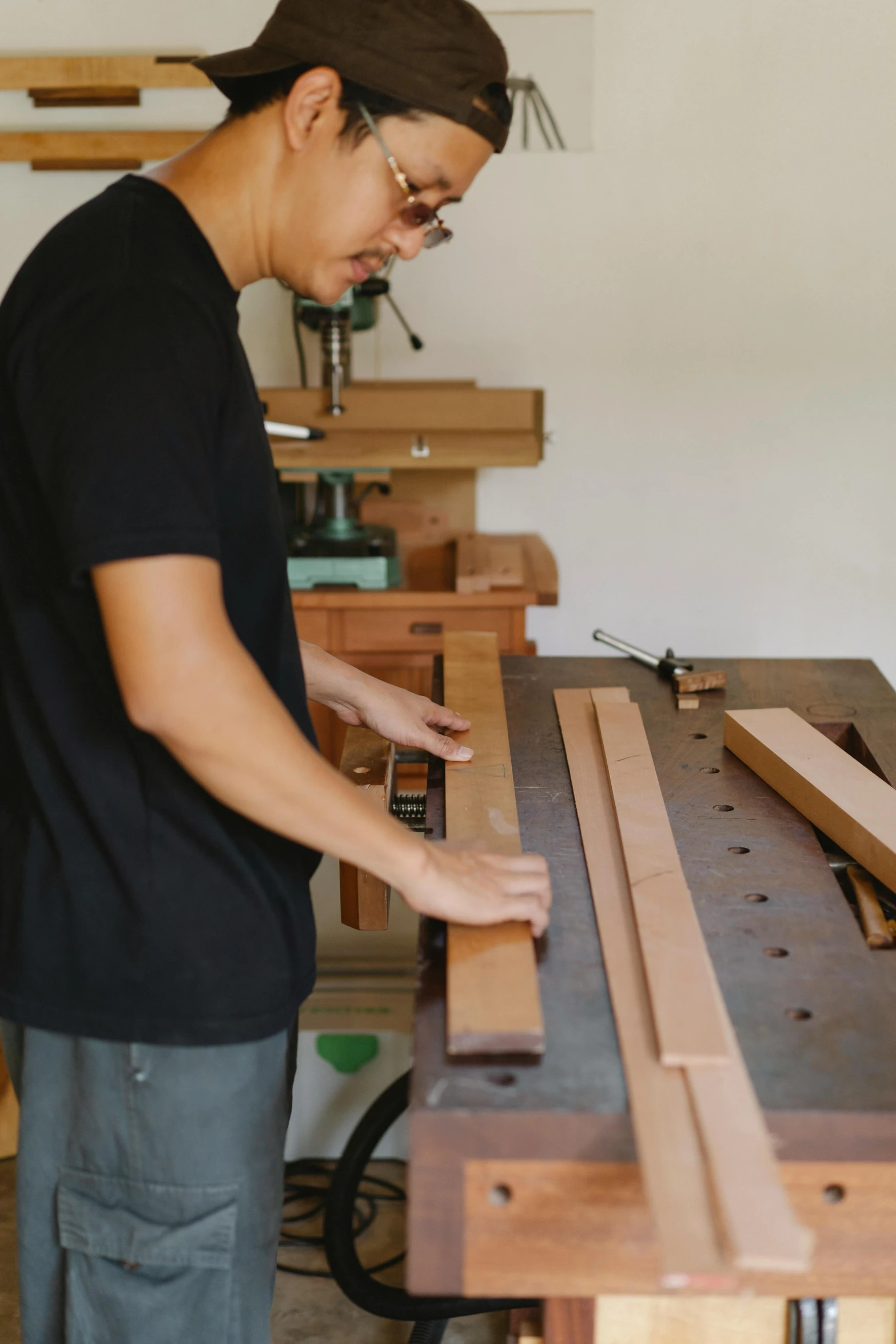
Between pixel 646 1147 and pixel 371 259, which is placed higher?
pixel 371 259

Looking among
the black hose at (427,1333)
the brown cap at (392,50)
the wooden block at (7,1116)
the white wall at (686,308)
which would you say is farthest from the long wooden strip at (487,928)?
the white wall at (686,308)

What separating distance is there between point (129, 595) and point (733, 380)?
257 cm

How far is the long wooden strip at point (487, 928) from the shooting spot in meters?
0.81

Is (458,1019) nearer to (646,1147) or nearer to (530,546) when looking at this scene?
(646,1147)

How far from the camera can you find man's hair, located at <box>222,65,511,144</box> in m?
0.86

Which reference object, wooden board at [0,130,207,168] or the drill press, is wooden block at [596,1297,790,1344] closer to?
the drill press

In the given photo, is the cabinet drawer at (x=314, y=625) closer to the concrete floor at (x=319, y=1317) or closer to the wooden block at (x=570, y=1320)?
the concrete floor at (x=319, y=1317)

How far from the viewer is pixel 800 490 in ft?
10.1

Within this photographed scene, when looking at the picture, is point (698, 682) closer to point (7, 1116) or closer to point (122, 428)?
point (122, 428)

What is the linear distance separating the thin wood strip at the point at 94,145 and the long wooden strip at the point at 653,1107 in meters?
2.39

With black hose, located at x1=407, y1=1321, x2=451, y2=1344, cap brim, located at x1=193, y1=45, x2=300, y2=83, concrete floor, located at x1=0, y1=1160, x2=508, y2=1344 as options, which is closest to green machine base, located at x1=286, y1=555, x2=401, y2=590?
concrete floor, located at x1=0, y1=1160, x2=508, y2=1344

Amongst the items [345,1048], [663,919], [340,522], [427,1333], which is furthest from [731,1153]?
[340,522]

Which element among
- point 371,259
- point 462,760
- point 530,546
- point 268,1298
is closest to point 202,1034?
point 268,1298

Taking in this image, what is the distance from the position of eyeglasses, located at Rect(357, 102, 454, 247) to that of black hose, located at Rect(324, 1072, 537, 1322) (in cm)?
130
